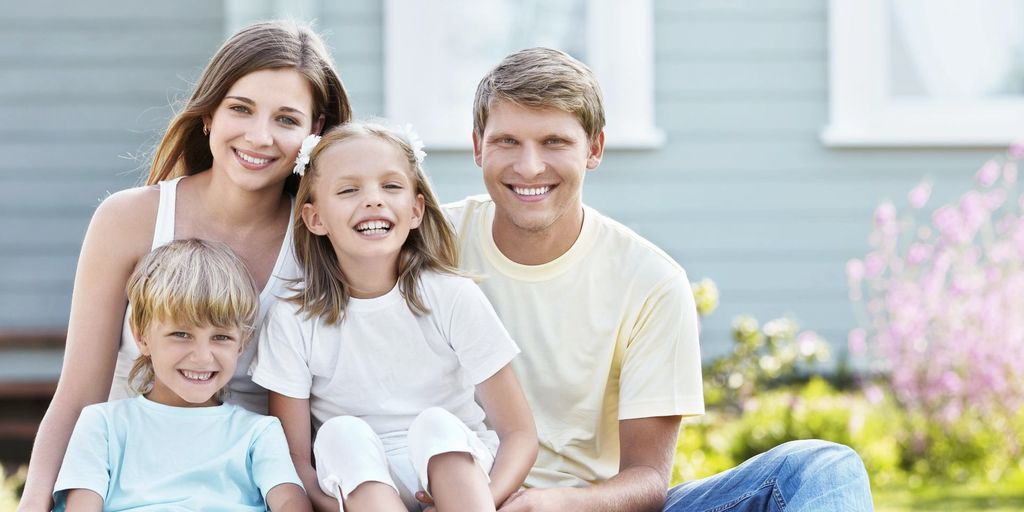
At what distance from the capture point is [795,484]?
2.31m

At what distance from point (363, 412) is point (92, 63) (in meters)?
4.16

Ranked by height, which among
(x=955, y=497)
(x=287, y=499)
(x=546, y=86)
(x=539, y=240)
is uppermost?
(x=546, y=86)

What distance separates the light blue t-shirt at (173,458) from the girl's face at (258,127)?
54 centimetres

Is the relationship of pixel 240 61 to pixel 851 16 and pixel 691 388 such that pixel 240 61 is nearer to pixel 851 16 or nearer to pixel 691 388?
pixel 691 388

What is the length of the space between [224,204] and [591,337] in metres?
0.90

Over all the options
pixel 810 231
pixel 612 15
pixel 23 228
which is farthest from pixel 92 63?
pixel 810 231

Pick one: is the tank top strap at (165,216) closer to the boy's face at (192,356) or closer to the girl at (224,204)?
the girl at (224,204)

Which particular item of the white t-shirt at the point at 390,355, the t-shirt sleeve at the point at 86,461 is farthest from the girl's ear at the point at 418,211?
the t-shirt sleeve at the point at 86,461

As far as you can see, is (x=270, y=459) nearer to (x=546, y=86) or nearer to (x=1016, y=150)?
(x=546, y=86)

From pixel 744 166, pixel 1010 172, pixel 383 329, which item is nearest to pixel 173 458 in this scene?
pixel 383 329

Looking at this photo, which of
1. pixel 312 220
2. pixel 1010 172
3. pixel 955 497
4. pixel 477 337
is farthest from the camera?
pixel 1010 172

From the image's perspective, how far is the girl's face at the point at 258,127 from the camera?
2.59m

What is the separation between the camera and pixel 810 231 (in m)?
5.77

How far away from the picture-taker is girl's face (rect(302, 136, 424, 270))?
8.22 feet
